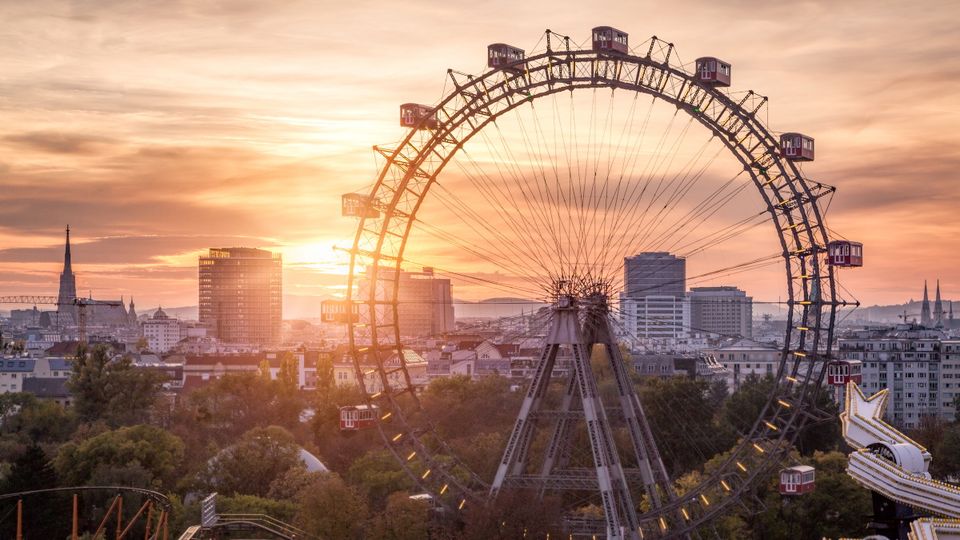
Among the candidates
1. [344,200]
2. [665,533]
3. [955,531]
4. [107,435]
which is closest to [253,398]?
[107,435]

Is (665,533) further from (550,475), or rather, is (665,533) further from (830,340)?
(830,340)

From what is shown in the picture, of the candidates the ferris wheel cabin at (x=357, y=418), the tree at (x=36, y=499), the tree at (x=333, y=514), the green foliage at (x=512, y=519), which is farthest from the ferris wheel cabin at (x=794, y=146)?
the tree at (x=36, y=499)

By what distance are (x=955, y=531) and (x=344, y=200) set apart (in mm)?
31030

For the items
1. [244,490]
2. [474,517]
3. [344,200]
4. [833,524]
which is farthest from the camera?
[244,490]

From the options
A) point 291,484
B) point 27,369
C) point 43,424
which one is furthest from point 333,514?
point 27,369

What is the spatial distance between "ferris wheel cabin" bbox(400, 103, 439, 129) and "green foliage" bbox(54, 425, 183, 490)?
1038 inches

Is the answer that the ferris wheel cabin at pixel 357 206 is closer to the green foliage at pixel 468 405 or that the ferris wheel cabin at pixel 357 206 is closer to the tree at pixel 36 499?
the tree at pixel 36 499

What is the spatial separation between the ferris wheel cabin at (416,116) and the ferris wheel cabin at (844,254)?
56.6ft

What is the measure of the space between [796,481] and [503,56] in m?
20.9

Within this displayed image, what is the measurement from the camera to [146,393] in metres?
104

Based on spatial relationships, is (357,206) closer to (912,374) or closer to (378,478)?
(378,478)

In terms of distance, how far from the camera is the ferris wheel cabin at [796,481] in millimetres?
48531

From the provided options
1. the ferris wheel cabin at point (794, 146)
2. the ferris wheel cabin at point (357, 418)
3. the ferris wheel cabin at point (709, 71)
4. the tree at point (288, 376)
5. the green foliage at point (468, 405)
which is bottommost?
the green foliage at point (468, 405)

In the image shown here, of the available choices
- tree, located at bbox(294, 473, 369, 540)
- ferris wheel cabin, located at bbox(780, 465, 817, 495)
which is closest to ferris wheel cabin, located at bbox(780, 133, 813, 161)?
ferris wheel cabin, located at bbox(780, 465, 817, 495)
